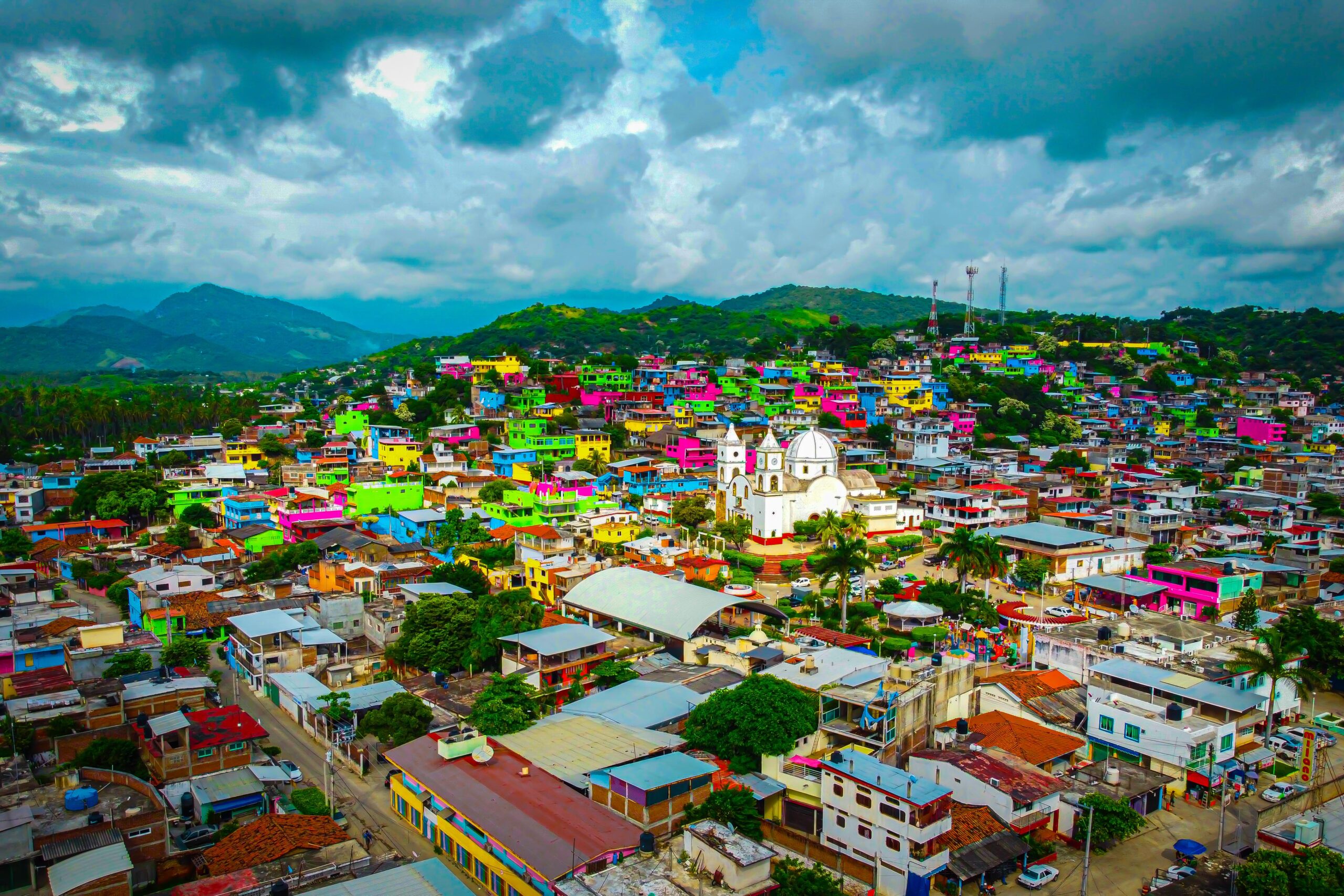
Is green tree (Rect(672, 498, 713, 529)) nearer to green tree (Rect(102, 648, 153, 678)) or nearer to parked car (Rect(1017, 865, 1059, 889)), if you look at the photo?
green tree (Rect(102, 648, 153, 678))

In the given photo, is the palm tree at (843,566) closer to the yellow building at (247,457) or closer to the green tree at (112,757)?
the green tree at (112,757)

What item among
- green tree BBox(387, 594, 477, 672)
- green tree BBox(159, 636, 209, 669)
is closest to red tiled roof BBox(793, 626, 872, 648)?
green tree BBox(387, 594, 477, 672)

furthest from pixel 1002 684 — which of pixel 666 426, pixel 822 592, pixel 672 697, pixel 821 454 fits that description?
pixel 666 426

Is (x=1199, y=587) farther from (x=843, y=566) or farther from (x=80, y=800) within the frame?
(x=80, y=800)

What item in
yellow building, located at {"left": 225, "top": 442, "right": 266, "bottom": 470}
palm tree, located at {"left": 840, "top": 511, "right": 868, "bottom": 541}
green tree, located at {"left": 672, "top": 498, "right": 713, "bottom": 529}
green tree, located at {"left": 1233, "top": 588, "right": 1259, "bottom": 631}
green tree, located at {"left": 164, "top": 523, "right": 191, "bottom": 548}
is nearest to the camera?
green tree, located at {"left": 1233, "top": 588, "right": 1259, "bottom": 631}

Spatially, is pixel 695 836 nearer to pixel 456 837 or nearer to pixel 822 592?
pixel 456 837

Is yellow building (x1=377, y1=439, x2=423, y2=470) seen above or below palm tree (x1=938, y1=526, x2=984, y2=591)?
above
